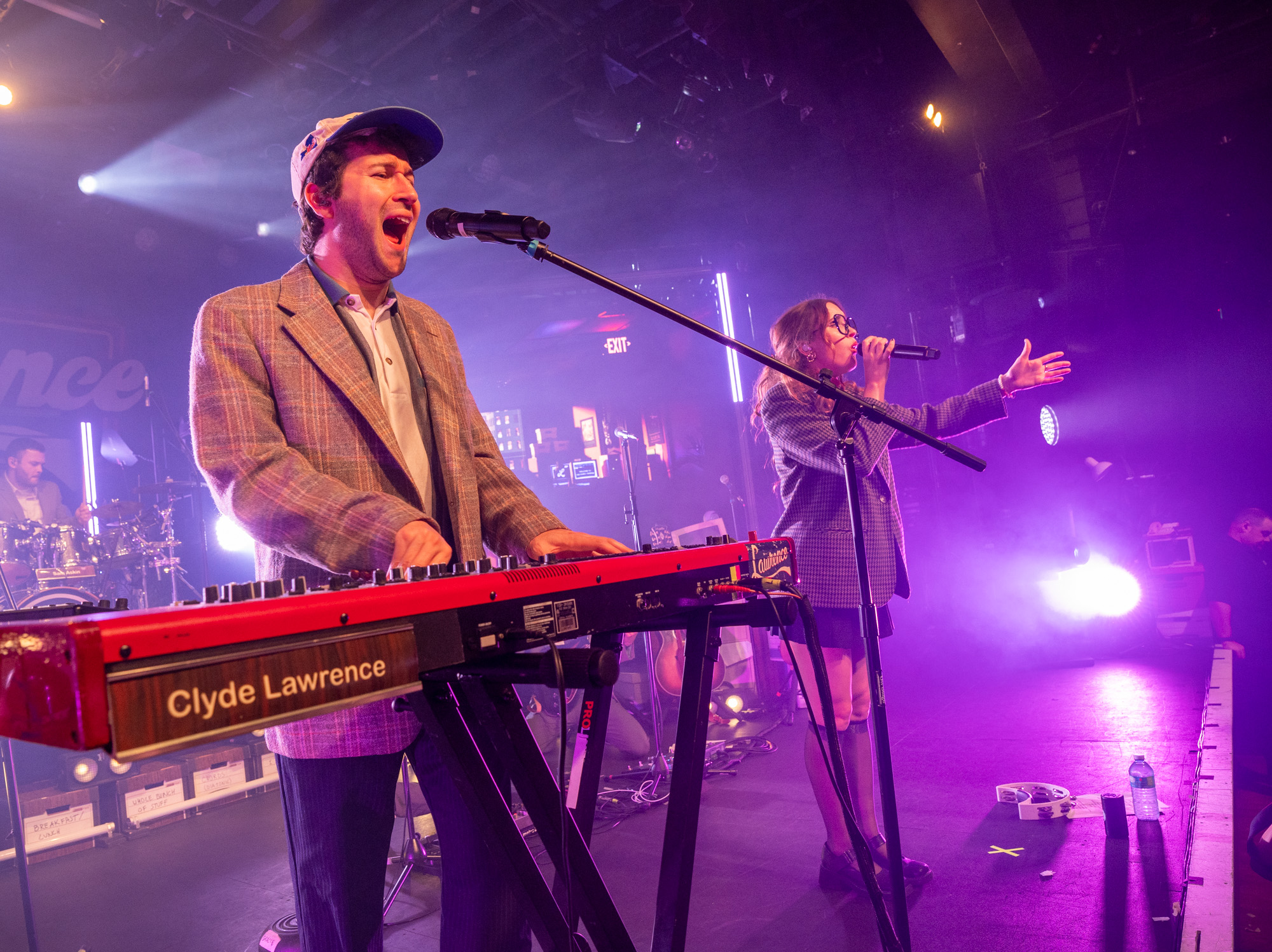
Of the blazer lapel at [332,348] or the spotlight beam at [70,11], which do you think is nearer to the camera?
the blazer lapel at [332,348]

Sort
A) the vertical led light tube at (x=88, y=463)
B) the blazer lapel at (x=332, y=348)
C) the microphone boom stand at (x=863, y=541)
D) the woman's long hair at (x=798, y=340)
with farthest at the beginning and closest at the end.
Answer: the vertical led light tube at (x=88, y=463)
the woman's long hair at (x=798, y=340)
the microphone boom stand at (x=863, y=541)
the blazer lapel at (x=332, y=348)

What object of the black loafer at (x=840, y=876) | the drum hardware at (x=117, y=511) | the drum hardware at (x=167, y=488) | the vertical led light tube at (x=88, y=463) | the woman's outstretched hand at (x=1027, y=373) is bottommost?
the black loafer at (x=840, y=876)

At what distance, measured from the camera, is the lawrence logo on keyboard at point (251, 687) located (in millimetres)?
623

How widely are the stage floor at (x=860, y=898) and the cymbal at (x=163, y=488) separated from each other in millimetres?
2788

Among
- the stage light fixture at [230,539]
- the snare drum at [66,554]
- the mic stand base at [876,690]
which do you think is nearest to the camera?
the mic stand base at [876,690]

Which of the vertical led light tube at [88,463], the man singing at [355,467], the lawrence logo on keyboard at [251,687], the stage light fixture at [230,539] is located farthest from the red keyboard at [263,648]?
the vertical led light tube at [88,463]

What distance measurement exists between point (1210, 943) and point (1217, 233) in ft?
24.6

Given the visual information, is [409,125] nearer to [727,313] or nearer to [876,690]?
[876,690]

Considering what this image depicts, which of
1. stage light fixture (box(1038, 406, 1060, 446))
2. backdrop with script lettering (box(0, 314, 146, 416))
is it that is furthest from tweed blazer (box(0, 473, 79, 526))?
stage light fixture (box(1038, 406, 1060, 446))

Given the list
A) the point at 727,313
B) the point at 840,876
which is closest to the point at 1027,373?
the point at 840,876

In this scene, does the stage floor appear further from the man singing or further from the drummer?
the drummer

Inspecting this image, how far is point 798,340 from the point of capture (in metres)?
3.08

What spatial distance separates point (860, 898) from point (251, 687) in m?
2.71

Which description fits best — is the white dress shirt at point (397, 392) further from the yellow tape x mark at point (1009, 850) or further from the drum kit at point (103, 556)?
the drum kit at point (103, 556)
